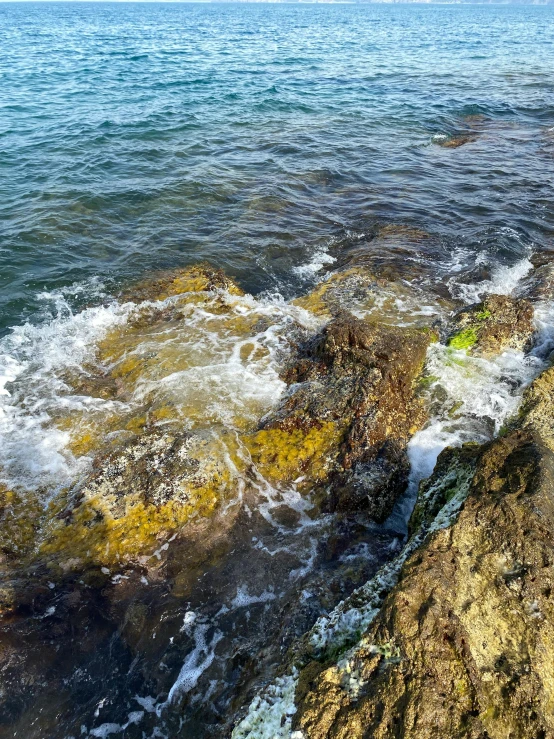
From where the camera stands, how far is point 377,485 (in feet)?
20.5

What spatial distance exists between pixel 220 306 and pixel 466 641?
27.2 feet

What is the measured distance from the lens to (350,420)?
6.88 meters

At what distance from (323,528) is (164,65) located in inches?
1664

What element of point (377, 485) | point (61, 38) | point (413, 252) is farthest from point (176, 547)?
point (61, 38)

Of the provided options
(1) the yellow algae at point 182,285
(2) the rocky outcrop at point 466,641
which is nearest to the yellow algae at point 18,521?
(2) the rocky outcrop at point 466,641

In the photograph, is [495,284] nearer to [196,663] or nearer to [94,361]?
[94,361]

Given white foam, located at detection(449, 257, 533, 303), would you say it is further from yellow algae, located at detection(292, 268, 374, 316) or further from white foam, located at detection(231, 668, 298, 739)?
white foam, located at detection(231, 668, 298, 739)

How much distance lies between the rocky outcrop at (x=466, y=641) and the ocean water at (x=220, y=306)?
1.97 feet

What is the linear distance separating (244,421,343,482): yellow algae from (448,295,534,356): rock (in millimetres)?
3489

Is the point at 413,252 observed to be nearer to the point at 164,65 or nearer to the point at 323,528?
the point at 323,528

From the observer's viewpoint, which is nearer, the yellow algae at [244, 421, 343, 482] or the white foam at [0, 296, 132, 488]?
the yellow algae at [244, 421, 343, 482]

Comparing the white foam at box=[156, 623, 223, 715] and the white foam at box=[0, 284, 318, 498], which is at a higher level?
the white foam at box=[0, 284, 318, 498]

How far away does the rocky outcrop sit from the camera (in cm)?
308

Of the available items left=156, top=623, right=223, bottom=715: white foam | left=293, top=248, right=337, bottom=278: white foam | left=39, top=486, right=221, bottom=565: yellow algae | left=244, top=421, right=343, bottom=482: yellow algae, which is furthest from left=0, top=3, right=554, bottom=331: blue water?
left=156, top=623, right=223, bottom=715: white foam
